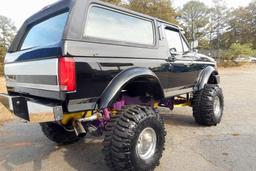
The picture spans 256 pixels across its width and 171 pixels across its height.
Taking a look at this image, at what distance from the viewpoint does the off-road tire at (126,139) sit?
8.95ft

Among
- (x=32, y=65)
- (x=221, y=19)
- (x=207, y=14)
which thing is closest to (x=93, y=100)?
(x=32, y=65)

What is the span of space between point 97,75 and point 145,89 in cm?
108

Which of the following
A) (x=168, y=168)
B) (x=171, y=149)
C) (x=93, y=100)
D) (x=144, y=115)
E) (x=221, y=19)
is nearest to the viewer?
(x=93, y=100)

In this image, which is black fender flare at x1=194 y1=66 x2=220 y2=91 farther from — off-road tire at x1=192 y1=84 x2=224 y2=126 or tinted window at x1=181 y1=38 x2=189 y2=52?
tinted window at x1=181 y1=38 x2=189 y2=52

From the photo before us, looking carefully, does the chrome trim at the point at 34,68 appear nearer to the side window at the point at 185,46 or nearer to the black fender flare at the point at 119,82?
the black fender flare at the point at 119,82

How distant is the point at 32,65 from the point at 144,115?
146 centimetres

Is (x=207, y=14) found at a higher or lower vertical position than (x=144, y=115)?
higher

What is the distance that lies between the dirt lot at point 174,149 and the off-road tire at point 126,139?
545mm

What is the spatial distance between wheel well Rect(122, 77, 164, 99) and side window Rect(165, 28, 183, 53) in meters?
1.00

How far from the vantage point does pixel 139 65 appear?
328 cm

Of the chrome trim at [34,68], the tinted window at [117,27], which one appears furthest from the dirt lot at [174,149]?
the tinted window at [117,27]

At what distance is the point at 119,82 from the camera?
9.39 feet

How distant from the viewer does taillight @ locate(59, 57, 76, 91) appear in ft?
8.04

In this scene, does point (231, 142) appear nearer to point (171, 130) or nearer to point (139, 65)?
point (171, 130)
